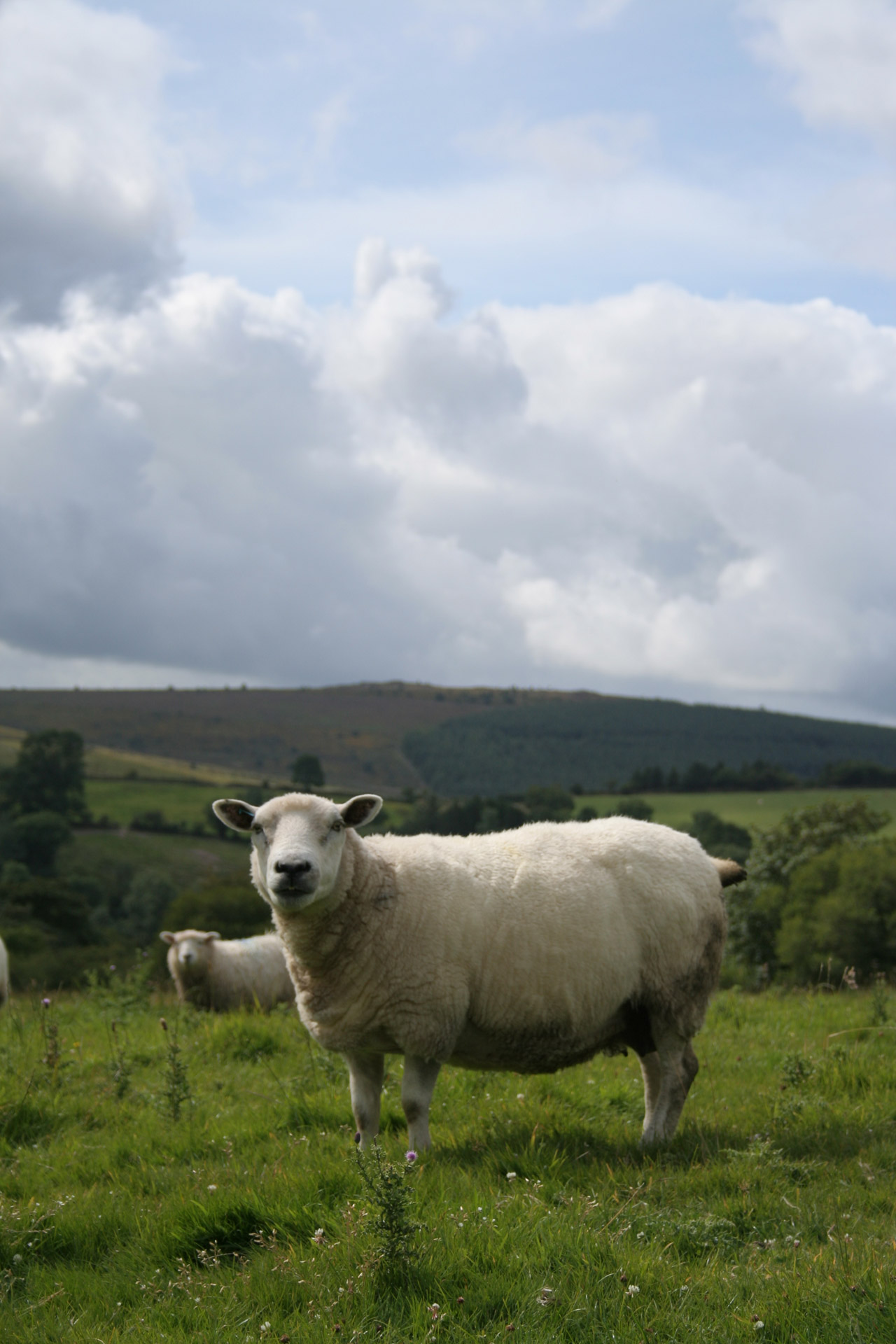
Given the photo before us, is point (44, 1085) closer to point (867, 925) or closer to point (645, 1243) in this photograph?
point (645, 1243)

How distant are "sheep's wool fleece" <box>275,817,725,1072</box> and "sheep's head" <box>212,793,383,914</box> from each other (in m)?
0.20

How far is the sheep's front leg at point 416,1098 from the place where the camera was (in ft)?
20.4

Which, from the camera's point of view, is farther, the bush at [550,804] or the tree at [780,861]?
the bush at [550,804]

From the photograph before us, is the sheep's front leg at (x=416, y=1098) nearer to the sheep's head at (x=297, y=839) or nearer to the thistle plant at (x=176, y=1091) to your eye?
the sheep's head at (x=297, y=839)

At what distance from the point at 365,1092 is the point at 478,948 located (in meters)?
1.17

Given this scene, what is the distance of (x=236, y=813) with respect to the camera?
6.74 m

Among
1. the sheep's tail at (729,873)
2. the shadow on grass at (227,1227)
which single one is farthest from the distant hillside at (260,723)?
the shadow on grass at (227,1227)

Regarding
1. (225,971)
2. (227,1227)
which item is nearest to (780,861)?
(225,971)

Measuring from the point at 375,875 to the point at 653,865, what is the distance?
2.00 meters

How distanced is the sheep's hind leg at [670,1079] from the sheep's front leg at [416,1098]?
4.76ft

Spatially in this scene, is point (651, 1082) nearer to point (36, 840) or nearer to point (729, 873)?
point (729, 873)

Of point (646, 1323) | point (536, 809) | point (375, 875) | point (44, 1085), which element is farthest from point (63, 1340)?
point (536, 809)

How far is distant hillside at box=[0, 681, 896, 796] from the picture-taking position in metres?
151

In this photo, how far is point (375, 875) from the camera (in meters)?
6.73
